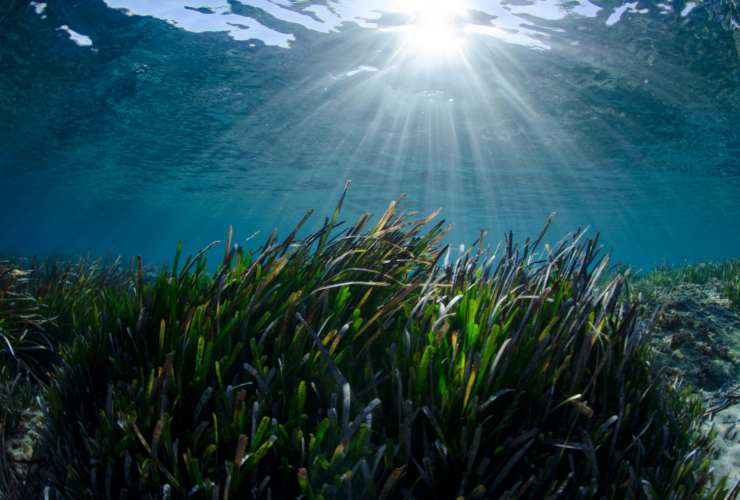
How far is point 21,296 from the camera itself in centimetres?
417

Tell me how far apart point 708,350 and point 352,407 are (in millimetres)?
4071

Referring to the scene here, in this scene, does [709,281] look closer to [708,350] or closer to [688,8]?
[708,350]

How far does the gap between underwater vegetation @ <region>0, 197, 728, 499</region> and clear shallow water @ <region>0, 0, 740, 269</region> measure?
1782 millimetres

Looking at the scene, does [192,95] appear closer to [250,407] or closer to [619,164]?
[250,407]

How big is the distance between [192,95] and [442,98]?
1135 cm

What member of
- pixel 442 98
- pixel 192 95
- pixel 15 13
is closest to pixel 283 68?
pixel 192 95

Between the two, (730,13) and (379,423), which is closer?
(379,423)

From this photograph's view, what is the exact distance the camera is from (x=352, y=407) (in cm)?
185

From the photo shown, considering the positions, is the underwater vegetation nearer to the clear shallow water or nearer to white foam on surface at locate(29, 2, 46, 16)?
the clear shallow water

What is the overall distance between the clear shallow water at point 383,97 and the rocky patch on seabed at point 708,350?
1.42 meters

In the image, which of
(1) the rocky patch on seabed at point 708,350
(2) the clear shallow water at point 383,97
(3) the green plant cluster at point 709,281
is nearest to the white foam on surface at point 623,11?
(2) the clear shallow water at point 383,97

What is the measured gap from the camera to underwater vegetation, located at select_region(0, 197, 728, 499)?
5.18 feet

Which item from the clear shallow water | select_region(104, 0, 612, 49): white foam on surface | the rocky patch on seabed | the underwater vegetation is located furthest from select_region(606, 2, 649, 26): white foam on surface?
the underwater vegetation

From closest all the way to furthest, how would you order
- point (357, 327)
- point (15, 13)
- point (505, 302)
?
point (357, 327)
point (505, 302)
point (15, 13)
